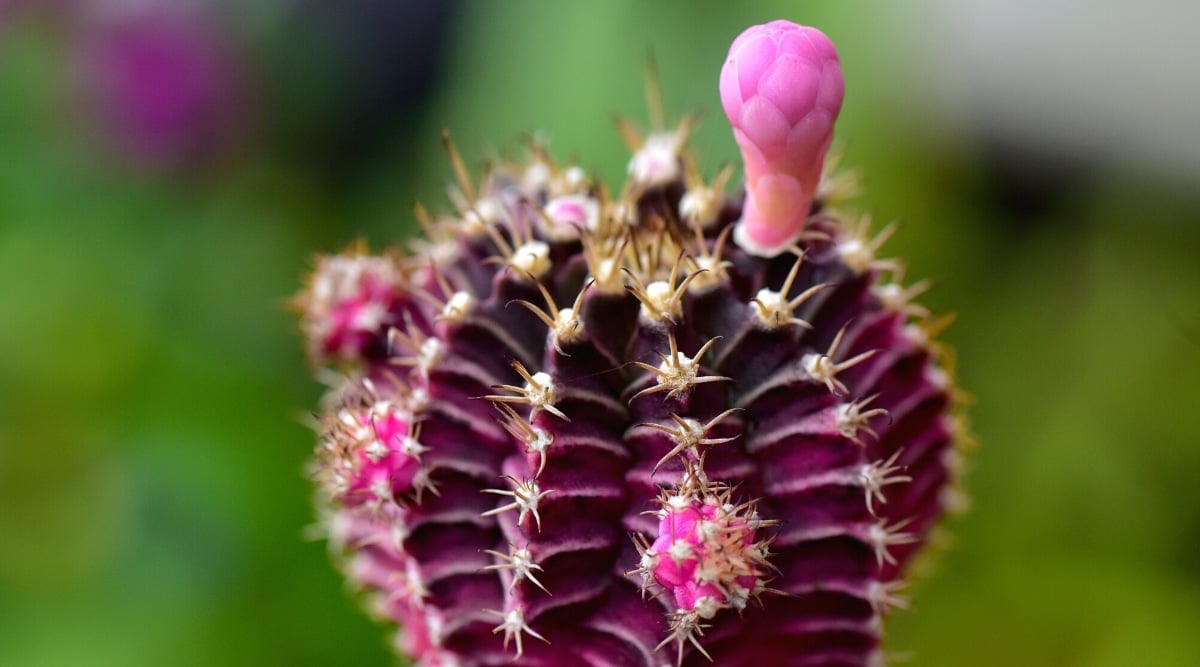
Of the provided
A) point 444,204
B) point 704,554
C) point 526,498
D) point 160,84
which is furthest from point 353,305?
point 160,84

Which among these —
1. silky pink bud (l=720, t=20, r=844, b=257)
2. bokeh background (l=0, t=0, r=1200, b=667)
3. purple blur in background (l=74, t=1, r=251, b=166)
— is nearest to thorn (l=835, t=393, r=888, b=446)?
silky pink bud (l=720, t=20, r=844, b=257)

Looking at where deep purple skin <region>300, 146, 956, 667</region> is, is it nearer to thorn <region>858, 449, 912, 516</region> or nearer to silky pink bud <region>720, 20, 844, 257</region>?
thorn <region>858, 449, 912, 516</region>

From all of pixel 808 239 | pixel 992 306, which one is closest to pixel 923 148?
pixel 992 306

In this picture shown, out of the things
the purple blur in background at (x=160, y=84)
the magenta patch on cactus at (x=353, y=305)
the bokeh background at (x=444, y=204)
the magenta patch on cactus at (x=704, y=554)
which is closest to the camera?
the magenta patch on cactus at (x=704, y=554)

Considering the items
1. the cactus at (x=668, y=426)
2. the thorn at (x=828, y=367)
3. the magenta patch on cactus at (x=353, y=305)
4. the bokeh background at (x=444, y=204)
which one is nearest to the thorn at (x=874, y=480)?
the cactus at (x=668, y=426)

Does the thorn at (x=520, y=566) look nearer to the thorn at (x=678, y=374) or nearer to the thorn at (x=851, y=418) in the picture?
the thorn at (x=678, y=374)

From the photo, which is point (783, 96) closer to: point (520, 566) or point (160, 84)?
point (520, 566)

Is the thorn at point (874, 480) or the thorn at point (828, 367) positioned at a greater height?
the thorn at point (828, 367)
